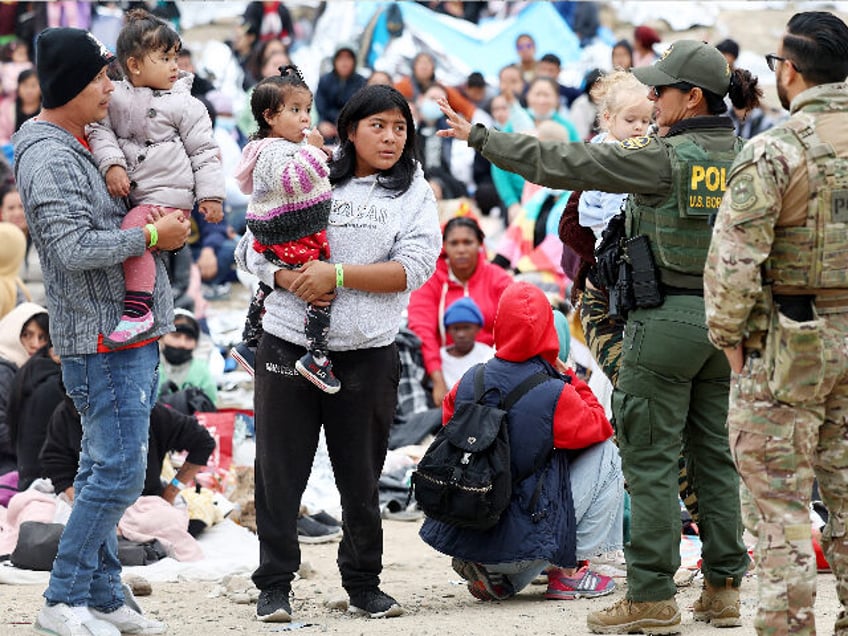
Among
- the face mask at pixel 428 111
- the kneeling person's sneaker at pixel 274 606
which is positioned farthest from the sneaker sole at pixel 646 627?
the face mask at pixel 428 111

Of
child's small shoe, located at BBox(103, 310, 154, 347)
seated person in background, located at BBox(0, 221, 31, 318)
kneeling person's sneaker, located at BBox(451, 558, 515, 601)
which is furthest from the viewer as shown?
seated person in background, located at BBox(0, 221, 31, 318)

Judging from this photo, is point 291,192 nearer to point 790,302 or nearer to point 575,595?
point 790,302

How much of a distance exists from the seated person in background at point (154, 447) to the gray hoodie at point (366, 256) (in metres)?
1.79

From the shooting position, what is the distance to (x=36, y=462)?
7805 mm

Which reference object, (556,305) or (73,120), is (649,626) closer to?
(73,120)

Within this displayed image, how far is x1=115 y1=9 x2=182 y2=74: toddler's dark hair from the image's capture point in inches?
214

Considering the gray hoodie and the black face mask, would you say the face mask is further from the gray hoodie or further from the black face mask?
the gray hoodie

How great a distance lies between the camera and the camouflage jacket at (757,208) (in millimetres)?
4363

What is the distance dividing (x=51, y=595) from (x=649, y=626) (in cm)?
225

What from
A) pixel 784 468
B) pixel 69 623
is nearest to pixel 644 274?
pixel 784 468

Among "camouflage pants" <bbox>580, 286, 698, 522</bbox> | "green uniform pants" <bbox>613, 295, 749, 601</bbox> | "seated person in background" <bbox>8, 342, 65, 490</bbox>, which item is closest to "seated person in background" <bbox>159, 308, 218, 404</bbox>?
"seated person in background" <bbox>8, 342, 65, 490</bbox>

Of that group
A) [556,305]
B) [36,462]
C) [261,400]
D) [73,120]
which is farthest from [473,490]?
[556,305]

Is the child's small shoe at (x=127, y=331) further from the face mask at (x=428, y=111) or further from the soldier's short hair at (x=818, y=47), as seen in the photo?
the face mask at (x=428, y=111)

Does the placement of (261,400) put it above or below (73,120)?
below
